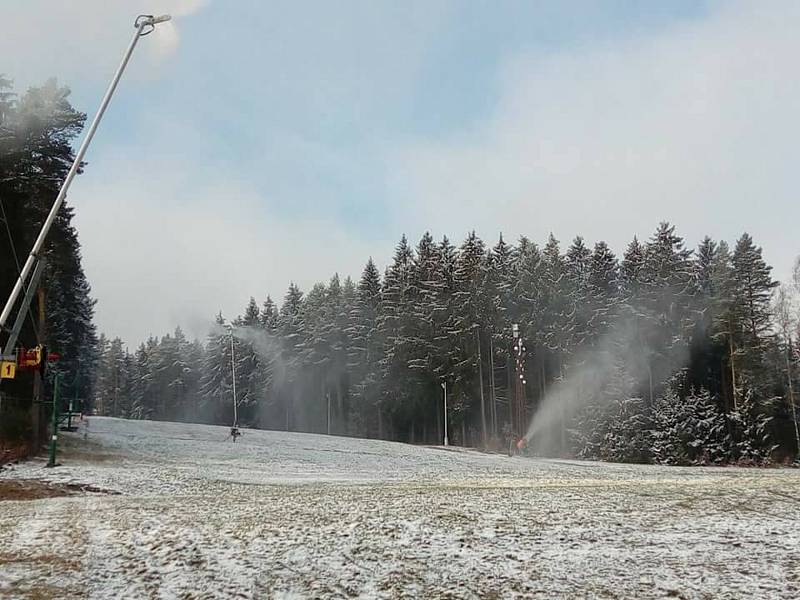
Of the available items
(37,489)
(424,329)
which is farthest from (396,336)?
(37,489)

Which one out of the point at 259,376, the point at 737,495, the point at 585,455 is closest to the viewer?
the point at 737,495

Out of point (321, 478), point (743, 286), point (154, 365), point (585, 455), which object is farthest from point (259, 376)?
point (321, 478)

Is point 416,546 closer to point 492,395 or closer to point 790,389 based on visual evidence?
point 790,389

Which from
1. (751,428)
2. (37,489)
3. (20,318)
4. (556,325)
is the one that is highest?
(556,325)

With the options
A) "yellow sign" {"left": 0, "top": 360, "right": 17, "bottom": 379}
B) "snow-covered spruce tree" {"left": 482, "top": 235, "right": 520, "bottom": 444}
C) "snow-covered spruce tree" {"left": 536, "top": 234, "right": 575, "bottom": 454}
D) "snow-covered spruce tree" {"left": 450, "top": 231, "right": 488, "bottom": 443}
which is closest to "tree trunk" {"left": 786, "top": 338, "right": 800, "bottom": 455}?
"snow-covered spruce tree" {"left": 536, "top": 234, "right": 575, "bottom": 454}

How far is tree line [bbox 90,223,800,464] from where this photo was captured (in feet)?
189

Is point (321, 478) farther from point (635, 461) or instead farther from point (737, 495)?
point (635, 461)

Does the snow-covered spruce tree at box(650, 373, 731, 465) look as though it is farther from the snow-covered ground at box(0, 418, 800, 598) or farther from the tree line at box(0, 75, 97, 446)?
the tree line at box(0, 75, 97, 446)

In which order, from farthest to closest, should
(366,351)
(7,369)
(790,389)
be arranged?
(366,351) → (790,389) → (7,369)

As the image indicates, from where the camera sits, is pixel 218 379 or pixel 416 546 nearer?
pixel 416 546

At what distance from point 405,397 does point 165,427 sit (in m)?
24.9

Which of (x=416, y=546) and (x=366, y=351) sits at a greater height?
(x=366, y=351)

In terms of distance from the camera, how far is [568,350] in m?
64.6

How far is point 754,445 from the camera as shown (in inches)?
2201
